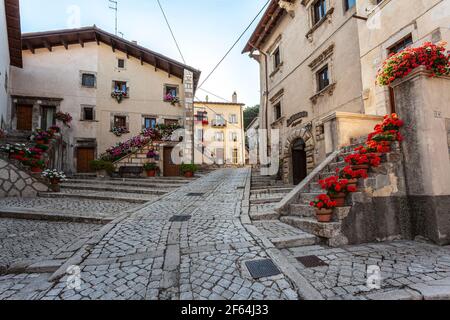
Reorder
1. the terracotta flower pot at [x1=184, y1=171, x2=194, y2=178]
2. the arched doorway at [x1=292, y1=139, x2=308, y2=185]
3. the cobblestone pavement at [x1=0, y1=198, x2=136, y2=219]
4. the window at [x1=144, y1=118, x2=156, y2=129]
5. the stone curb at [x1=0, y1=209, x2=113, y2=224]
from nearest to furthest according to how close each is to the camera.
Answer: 1. the stone curb at [x1=0, y1=209, x2=113, y2=224]
2. the cobblestone pavement at [x1=0, y1=198, x2=136, y2=219]
3. the arched doorway at [x1=292, y1=139, x2=308, y2=185]
4. the terracotta flower pot at [x1=184, y1=171, x2=194, y2=178]
5. the window at [x1=144, y1=118, x2=156, y2=129]

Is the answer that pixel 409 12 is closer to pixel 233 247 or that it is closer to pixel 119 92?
pixel 233 247

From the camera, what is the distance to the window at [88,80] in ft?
51.7

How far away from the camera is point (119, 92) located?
16.1 meters

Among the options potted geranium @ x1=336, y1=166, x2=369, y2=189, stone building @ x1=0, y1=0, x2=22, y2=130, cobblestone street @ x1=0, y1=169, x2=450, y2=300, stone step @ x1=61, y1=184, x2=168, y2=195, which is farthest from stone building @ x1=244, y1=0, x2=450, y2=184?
stone building @ x1=0, y1=0, x2=22, y2=130

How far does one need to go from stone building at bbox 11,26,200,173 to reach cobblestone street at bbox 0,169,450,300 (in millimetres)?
12315

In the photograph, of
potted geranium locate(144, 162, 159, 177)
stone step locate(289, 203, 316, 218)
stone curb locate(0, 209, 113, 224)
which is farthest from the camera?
potted geranium locate(144, 162, 159, 177)

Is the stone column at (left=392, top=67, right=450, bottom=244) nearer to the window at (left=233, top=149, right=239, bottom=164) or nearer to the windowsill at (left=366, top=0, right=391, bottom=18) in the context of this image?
the windowsill at (left=366, top=0, right=391, bottom=18)

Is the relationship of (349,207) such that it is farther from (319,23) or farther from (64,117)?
(64,117)

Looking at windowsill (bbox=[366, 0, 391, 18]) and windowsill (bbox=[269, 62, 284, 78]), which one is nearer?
windowsill (bbox=[366, 0, 391, 18])

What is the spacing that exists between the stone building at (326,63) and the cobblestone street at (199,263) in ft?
11.2

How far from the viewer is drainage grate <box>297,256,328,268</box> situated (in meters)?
2.87

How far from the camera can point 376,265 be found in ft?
9.23

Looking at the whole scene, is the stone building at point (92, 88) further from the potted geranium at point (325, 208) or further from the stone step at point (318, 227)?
the potted geranium at point (325, 208)
